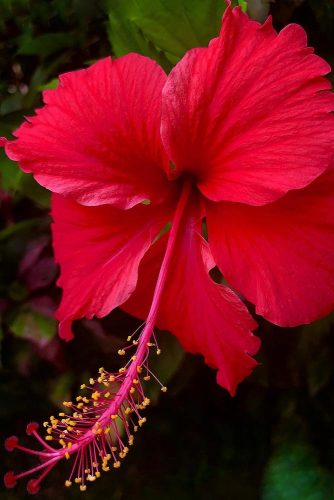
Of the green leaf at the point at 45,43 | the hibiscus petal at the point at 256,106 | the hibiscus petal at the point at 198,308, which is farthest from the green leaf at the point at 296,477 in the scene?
the green leaf at the point at 45,43

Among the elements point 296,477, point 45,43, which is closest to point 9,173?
point 45,43

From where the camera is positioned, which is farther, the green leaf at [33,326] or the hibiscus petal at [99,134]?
the green leaf at [33,326]

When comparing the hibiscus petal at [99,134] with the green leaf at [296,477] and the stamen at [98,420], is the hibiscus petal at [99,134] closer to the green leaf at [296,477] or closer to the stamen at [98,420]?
the stamen at [98,420]

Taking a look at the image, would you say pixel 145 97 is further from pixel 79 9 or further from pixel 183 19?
pixel 79 9

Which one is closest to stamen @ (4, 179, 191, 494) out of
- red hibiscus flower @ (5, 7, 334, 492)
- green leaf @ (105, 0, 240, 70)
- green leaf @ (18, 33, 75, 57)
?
red hibiscus flower @ (5, 7, 334, 492)

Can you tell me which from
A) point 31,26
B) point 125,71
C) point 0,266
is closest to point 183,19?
point 125,71

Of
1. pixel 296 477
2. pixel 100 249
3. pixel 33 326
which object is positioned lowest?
pixel 296 477

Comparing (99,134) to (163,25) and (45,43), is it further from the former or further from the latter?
(45,43)
